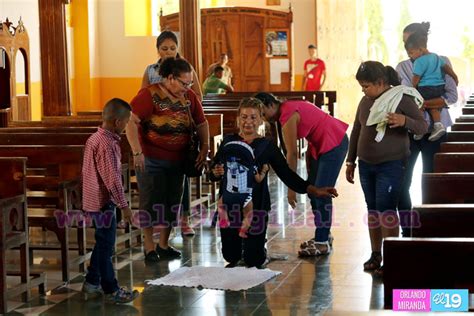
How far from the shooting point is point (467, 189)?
4332 millimetres

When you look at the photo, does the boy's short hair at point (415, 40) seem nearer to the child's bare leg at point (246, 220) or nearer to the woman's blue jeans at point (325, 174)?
the woman's blue jeans at point (325, 174)

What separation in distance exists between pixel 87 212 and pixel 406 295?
2.69 m

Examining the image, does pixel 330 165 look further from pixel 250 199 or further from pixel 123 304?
pixel 123 304

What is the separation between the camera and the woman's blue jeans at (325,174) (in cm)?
643

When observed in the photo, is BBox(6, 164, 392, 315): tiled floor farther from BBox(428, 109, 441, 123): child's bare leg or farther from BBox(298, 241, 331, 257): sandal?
BBox(428, 109, 441, 123): child's bare leg

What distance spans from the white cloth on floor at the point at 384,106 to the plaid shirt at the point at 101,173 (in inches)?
63.3

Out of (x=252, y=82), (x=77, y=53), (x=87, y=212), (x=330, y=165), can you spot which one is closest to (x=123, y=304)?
(x=87, y=212)

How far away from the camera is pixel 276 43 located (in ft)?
63.2

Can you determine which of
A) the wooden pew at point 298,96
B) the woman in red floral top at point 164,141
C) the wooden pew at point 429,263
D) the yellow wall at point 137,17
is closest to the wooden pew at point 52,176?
the woman in red floral top at point 164,141

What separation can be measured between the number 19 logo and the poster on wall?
16330mm

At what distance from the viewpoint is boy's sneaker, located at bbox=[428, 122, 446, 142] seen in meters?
6.64

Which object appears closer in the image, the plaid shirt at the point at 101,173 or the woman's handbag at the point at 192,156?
the plaid shirt at the point at 101,173

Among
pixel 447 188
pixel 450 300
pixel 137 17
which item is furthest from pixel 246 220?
pixel 137 17

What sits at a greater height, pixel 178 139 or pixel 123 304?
pixel 178 139
